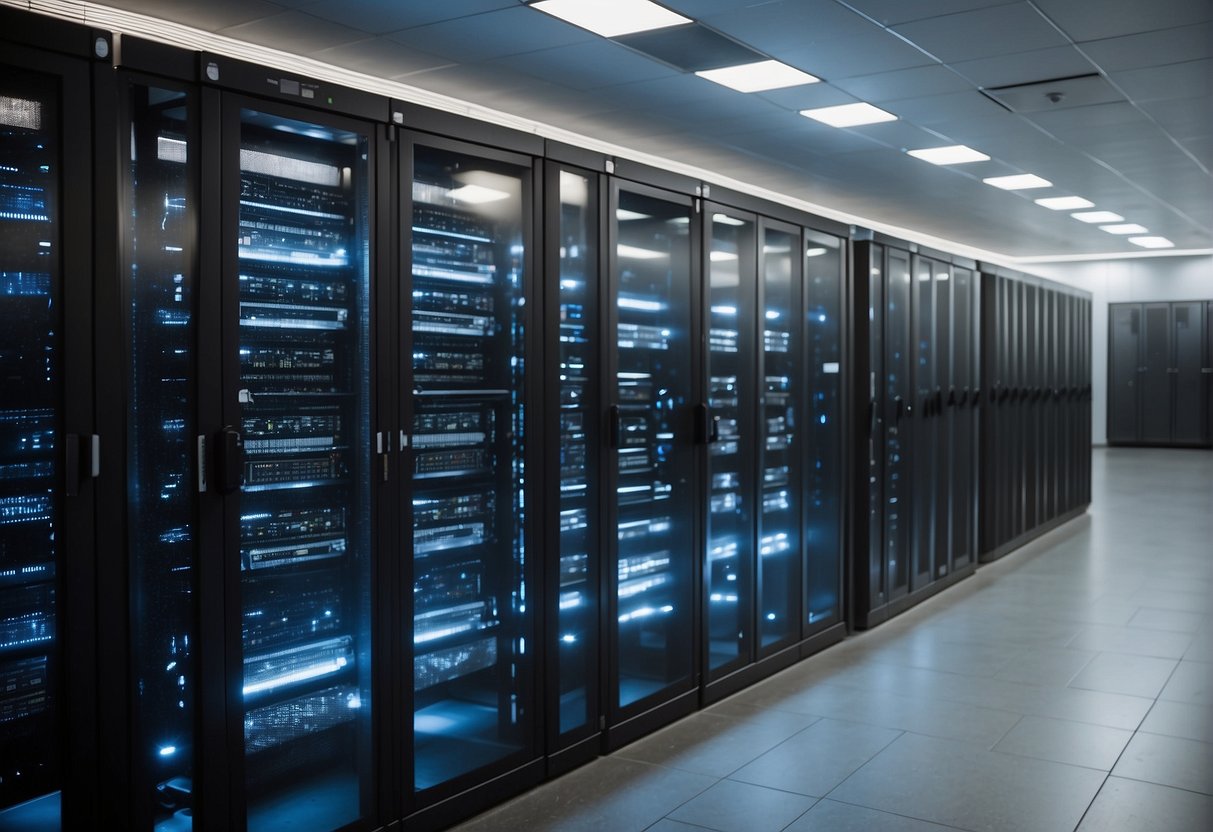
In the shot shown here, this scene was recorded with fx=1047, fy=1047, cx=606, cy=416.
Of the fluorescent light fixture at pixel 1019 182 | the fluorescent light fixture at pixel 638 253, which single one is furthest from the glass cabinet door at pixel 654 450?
the fluorescent light fixture at pixel 1019 182

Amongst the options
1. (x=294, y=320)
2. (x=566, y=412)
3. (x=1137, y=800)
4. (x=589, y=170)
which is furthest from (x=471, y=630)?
(x=1137, y=800)

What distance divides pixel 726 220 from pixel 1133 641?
11.7 ft

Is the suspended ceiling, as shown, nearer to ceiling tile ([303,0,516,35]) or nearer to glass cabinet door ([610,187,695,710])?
ceiling tile ([303,0,516,35])

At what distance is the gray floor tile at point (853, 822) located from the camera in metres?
3.66

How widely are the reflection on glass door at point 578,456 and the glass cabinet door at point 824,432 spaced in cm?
222

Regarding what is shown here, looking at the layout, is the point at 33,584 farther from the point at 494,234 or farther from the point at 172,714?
the point at 494,234

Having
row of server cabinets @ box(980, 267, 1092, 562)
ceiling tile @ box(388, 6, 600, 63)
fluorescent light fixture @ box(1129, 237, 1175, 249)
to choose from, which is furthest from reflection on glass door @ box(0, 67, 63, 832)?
fluorescent light fixture @ box(1129, 237, 1175, 249)

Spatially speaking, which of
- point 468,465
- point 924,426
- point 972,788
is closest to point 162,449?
point 468,465

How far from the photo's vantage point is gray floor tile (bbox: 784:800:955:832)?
12.0ft

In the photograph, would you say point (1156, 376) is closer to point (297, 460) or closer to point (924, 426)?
point (924, 426)

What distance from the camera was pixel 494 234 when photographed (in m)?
4.00

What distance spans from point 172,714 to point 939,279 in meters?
6.55

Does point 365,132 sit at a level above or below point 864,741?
above

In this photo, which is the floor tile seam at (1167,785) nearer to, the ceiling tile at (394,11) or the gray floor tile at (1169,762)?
the gray floor tile at (1169,762)
